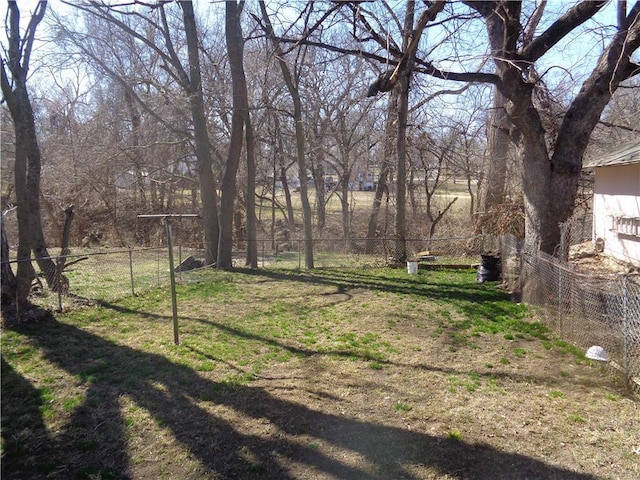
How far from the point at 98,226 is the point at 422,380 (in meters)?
24.6

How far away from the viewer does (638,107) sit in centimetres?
1627

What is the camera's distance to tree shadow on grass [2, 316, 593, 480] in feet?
11.9

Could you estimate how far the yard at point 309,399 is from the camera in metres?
3.73

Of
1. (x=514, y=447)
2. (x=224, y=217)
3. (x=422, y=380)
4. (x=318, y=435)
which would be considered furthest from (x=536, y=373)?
(x=224, y=217)

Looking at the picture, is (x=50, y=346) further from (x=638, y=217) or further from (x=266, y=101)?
(x=266, y=101)

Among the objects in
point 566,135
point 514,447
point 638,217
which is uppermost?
point 566,135

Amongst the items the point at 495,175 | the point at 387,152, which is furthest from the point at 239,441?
the point at 387,152

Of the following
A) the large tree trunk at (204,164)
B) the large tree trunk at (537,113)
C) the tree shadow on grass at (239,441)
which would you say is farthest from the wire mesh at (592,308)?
the large tree trunk at (204,164)

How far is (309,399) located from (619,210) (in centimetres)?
1038

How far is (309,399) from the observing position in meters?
4.91

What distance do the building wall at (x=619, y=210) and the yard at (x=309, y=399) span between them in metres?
4.73

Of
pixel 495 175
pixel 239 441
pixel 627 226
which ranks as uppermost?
pixel 495 175

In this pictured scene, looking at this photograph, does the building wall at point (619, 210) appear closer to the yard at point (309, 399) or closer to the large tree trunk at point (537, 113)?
the large tree trunk at point (537, 113)

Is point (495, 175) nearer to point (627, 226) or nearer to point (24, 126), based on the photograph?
point (627, 226)
